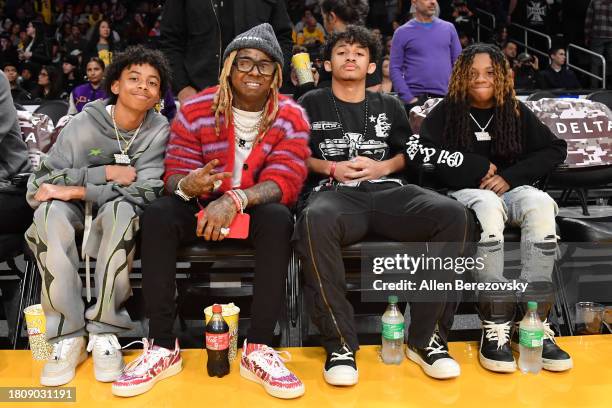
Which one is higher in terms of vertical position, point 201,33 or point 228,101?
point 201,33

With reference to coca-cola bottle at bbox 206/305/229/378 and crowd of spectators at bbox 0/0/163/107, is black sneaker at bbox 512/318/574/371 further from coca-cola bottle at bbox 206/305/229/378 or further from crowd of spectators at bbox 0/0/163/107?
crowd of spectators at bbox 0/0/163/107

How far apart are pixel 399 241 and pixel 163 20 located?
73.7 inches

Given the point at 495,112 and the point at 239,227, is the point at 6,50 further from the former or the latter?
the point at 495,112

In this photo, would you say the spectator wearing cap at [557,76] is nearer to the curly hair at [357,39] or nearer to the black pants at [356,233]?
the curly hair at [357,39]

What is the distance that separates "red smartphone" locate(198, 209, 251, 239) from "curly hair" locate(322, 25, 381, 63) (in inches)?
41.0

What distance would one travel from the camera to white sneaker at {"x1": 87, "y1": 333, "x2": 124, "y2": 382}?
2.33 m

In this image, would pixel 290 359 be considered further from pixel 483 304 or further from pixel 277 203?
pixel 483 304

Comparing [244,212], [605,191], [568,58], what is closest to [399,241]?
[244,212]

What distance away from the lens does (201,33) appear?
3342 mm

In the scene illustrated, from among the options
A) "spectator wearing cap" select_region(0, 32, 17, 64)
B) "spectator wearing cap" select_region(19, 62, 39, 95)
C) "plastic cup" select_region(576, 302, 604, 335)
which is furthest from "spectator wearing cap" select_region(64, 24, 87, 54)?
"plastic cup" select_region(576, 302, 604, 335)

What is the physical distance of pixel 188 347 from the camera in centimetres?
289

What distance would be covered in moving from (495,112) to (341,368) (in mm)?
1404

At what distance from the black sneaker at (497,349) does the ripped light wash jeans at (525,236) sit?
19 cm

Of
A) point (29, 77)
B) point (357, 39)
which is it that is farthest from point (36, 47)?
point (357, 39)
